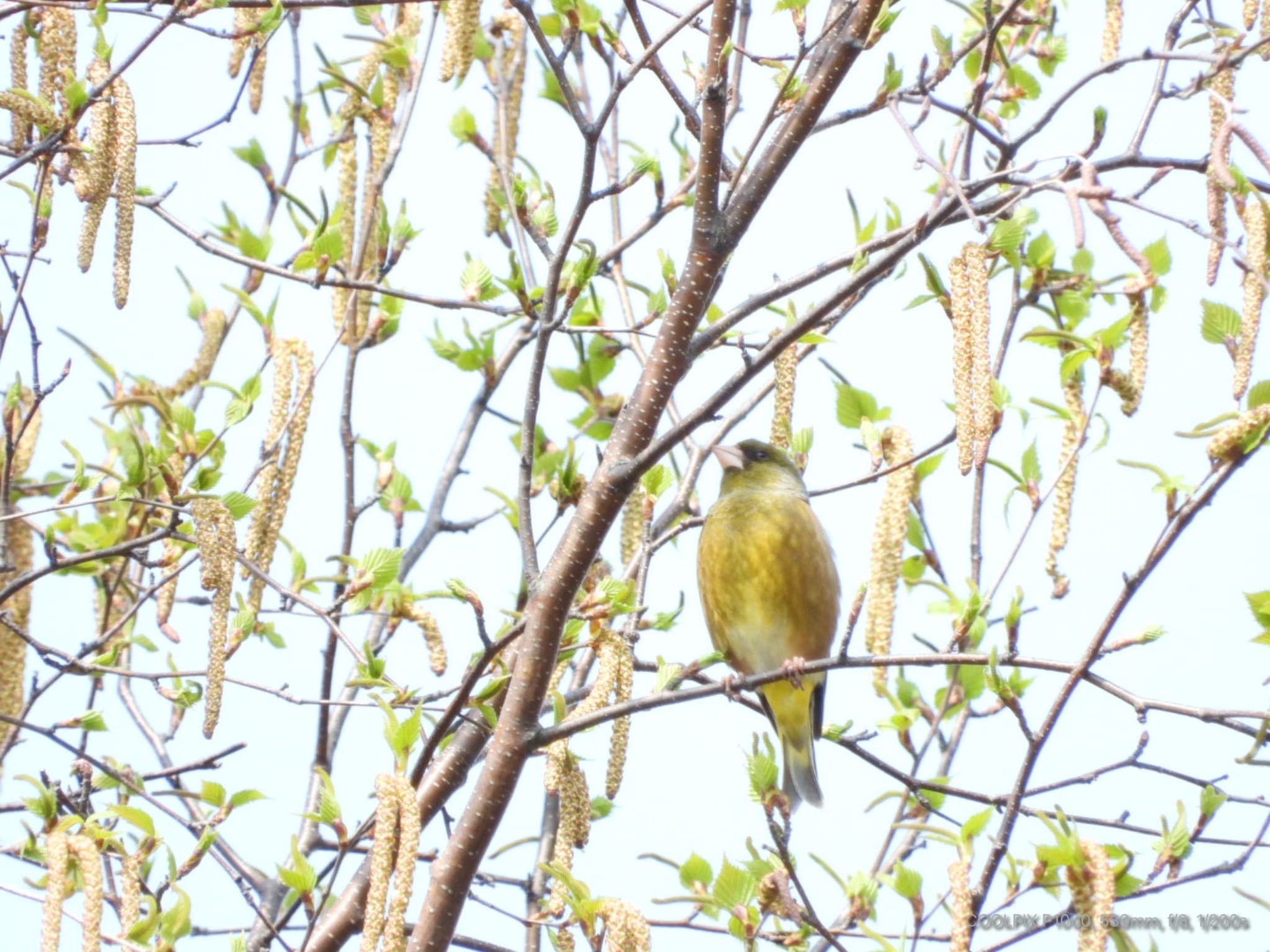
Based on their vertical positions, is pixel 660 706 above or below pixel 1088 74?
below

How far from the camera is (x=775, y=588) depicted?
521cm

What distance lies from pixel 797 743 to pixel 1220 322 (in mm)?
3099

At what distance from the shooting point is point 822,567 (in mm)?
5355

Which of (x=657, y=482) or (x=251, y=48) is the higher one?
(x=251, y=48)

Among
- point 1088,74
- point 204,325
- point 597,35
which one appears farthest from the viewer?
point 204,325

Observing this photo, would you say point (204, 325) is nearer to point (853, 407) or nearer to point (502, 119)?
point (502, 119)

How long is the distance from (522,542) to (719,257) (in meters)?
0.71

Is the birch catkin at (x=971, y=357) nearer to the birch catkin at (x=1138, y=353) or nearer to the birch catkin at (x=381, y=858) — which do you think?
the birch catkin at (x=1138, y=353)

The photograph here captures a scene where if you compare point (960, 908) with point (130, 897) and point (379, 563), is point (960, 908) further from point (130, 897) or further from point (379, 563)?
point (379, 563)

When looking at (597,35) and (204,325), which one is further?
(204,325)

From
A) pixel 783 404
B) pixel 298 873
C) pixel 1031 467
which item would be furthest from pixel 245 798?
pixel 1031 467

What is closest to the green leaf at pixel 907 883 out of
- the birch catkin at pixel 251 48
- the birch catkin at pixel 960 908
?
the birch catkin at pixel 960 908

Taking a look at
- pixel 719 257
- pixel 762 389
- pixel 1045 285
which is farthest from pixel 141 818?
pixel 1045 285

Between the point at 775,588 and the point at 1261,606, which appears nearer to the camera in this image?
the point at 1261,606
